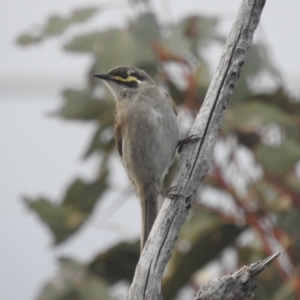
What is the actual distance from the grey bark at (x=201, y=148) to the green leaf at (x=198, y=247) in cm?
165

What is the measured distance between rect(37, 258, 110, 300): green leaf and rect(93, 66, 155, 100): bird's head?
117cm

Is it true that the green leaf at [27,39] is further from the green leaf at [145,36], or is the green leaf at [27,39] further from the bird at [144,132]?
the bird at [144,132]

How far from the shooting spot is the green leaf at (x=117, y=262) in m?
5.12

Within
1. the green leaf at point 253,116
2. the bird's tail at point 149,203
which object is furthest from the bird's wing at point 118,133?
the green leaf at point 253,116

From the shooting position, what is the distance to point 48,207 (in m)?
5.02

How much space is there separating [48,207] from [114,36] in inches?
46.9

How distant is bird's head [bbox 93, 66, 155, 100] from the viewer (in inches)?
180

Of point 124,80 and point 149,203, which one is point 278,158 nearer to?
point 149,203

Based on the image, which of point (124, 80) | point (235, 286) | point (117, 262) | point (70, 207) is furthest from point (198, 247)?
point (235, 286)

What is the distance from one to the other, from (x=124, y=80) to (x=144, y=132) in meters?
0.41

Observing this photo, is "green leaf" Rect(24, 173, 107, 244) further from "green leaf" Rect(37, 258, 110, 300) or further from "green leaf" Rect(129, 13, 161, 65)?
"green leaf" Rect(129, 13, 161, 65)

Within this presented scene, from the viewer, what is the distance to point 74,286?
4.83m

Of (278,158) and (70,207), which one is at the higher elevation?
(70,207)

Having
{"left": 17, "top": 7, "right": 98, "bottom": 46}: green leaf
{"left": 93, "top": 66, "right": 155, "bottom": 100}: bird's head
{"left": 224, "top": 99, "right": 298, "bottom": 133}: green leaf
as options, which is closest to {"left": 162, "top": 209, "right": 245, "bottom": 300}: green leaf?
{"left": 224, "top": 99, "right": 298, "bottom": 133}: green leaf
